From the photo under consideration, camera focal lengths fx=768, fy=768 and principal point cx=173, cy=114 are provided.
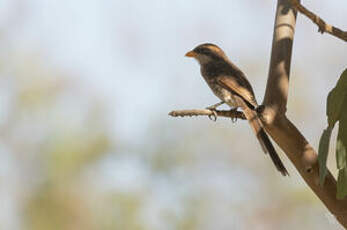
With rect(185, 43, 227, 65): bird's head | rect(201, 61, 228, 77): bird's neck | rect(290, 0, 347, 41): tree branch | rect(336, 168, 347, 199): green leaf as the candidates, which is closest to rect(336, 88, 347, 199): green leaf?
rect(336, 168, 347, 199): green leaf

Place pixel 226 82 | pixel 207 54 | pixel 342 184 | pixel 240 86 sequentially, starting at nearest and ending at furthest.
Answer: pixel 342 184
pixel 240 86
pixel 226 82
pixel 207 54

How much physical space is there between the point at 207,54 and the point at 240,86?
3.49ft

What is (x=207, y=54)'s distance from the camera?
5758mm

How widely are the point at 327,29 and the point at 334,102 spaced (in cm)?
30

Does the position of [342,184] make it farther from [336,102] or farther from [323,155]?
[336,102]

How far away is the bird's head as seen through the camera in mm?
5641

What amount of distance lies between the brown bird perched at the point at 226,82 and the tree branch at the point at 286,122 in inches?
30.1

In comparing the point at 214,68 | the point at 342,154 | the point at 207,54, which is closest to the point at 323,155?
the point at 342,154

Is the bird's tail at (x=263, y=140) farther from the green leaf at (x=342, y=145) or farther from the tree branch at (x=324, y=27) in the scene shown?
the green leaf at (x=342, y=145)

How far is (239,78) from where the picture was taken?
16.3ft

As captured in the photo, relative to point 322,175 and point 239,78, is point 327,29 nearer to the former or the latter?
point 322,175

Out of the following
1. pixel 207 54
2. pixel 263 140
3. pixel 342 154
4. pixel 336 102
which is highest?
pixel 336 102

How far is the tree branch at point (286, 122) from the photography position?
7.66ft

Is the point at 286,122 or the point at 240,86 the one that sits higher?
the point at 286,122
